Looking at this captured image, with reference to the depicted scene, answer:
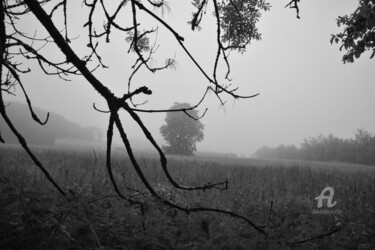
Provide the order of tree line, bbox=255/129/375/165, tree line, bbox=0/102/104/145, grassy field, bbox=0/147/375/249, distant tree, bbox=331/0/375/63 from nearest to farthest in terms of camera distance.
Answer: grassy field, bbox=0/147/375/249
distant tree, bbox=331/0/375/63
tree line, bbox=255/129/375/165
tree line, bbox=0/102/104/145

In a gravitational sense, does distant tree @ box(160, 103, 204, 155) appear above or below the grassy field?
above

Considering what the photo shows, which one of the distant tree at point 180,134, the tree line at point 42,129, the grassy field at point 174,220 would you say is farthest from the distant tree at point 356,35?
the tree line at point 42,129

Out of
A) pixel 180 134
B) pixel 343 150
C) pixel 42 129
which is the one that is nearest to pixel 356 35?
→ pixel 180 134

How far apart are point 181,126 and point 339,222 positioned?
44.4 m

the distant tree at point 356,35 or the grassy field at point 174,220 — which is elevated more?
the distant tree at point 356,35

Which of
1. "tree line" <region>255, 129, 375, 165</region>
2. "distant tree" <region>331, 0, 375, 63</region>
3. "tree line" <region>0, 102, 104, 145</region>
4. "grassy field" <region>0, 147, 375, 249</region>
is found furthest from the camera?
"tree line" <region>0, 102, 104, 145</region>

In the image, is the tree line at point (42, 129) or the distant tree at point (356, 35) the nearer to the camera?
the distant tree at point (356, 35)

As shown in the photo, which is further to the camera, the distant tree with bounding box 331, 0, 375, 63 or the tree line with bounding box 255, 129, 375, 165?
the tree line with bounding box 255, 129, 375, 165

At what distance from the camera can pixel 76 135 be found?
9981 cm

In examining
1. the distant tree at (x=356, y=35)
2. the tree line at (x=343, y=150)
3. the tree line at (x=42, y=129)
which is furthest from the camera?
the tree line at (x=42, y=129)

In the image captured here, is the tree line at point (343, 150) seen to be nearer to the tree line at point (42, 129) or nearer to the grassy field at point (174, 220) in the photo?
the grassy field at point (174, 220)

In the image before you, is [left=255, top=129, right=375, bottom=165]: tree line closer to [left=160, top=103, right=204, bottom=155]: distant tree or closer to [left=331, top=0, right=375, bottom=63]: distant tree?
[left=160, top=103, right=204, bottom=155]: distant tree

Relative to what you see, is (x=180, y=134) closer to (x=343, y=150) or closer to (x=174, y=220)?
(x=343, y=150)

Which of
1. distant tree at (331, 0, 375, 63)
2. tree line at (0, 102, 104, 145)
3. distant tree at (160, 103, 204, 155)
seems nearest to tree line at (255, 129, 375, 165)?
distant tree at (160, 103, 204, 155)
